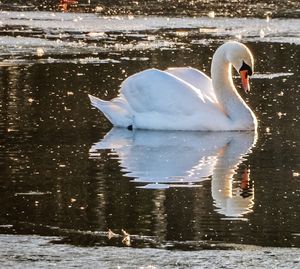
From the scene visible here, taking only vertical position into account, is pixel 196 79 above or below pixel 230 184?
above

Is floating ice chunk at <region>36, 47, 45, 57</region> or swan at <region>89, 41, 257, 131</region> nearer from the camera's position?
swan at <region>89, 41, 257, 131</region>

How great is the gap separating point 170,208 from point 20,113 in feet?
17.9

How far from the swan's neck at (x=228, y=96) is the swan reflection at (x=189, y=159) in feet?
0.70

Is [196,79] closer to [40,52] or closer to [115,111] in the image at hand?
[115,111]

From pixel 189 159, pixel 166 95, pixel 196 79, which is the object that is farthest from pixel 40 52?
pixel 189 159

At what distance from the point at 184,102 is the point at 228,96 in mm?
709

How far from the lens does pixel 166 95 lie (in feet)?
47.6

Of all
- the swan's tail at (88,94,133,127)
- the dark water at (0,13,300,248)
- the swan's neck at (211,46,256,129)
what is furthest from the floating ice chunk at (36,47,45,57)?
the swan's neck at (211,46,256,129)

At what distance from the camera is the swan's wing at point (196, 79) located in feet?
50.1

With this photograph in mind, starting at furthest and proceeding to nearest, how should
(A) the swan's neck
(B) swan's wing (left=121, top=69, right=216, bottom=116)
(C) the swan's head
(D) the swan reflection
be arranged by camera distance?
(C) the swan's head < (A) the swan's neck < (B) swan's wing (left=121, top=69, right=216, bottom=116) < (D) the swan reflection

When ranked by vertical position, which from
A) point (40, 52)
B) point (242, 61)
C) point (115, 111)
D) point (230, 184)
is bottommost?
point (40, 52)

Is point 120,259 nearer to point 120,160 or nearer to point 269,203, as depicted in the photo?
point 269,203

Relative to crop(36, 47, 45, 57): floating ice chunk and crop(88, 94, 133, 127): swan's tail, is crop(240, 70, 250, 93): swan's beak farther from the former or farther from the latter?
crop(36, 47, 45, 57): floating ice chunk

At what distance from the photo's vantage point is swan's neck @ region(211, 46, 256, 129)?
14594 millimetres
